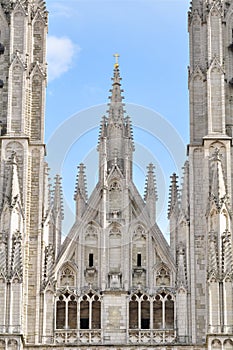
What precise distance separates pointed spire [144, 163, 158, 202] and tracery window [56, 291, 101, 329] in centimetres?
254

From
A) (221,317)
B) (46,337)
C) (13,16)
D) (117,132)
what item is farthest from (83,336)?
(13,16)

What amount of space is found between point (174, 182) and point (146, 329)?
3.43m

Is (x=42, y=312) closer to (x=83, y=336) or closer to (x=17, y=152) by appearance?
(x=83, y=336)

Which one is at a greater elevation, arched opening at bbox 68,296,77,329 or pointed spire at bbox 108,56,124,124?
pointed spire at bbox 108,56,124,124

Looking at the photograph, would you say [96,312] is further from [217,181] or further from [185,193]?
[217,181]

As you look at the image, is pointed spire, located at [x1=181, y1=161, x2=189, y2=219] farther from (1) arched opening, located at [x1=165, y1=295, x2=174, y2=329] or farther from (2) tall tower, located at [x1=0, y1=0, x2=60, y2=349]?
(2) tall tower, located at [x1=0, y1=0, x2=60, y2=349]

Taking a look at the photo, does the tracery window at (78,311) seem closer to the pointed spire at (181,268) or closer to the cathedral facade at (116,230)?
the cathedral facade at (116,230)

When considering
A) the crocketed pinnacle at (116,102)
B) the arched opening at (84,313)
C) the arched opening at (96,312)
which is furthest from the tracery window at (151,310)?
the crocketed pinnacle at (116,102)

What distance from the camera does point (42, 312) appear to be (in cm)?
2730

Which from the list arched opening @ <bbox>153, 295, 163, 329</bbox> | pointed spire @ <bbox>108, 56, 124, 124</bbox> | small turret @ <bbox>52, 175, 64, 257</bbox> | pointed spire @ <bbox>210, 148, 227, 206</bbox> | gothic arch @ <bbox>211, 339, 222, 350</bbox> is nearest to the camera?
gothic arch @ <bbox>211, 339, 222, 350</bbox>

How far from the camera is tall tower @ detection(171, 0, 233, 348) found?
26891 mm

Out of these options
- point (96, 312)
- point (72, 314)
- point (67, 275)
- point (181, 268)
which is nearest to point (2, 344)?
point (72, 314)

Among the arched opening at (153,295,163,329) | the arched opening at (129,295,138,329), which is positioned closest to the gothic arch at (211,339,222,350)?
the arched opening at (153,295,163,329)

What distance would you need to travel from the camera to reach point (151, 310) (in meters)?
27.3
